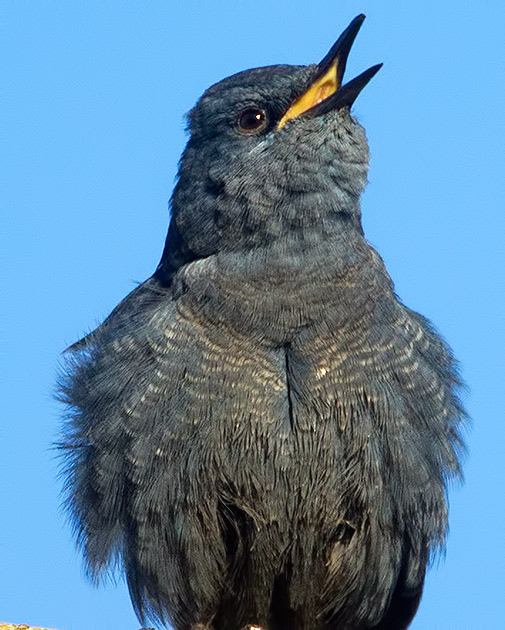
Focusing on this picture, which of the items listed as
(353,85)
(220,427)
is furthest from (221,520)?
(353,85)

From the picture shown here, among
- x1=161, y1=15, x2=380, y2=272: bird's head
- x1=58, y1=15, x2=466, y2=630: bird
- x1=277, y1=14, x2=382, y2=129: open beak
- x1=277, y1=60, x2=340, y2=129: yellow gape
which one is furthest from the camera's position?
x1=277, y1=60, x2=340, y2=129: yellow gape

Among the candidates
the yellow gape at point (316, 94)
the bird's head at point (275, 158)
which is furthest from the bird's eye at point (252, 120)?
the yellow gape at point (316, 94)

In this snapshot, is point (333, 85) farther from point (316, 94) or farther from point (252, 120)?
point (252, 120)

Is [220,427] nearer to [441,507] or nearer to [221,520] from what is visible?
[221,520]

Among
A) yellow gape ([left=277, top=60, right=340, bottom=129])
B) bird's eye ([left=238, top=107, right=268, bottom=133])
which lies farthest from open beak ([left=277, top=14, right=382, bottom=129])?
bird's eye ([left=238, top=107, right=268, bottom=133])

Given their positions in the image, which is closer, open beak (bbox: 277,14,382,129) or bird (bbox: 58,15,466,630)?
bird (bbox: 58,15,466,630)

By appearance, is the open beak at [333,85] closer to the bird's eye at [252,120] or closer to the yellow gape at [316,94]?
the yellow gape at [316,94]

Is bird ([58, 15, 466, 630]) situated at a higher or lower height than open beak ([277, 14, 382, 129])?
lower

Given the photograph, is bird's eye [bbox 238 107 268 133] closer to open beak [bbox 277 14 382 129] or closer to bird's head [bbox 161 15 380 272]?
bird's head [bbox 161 15 380 272]
